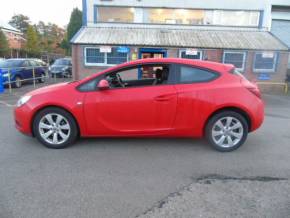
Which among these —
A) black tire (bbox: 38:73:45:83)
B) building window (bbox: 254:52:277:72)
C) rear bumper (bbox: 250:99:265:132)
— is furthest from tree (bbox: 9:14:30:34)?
rear bumper (bbox: 250:99:265:132)

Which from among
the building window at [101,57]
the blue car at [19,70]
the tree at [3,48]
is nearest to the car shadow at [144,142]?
the blue car at [19,70]

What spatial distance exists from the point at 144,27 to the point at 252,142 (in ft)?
45.8

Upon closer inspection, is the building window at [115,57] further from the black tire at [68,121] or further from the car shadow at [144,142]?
the black tire at [68,121]

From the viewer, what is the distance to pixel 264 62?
583 inches

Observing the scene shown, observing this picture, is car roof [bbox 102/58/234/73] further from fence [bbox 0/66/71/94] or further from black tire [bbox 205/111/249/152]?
fence [bbox 0/66/71/94]

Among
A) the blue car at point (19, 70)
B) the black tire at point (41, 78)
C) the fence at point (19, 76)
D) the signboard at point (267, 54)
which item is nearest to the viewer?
the fence at point (19, 76)

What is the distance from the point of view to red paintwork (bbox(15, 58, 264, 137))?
416 cm

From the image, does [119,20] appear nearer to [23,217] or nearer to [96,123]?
[96,123]

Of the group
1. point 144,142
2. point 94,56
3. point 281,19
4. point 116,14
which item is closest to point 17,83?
point 94,56

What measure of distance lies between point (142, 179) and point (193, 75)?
207 cm

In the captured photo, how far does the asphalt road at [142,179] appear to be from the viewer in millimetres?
2627

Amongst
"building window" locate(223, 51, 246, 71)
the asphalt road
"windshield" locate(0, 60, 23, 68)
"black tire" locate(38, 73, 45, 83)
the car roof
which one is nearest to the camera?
the asphalt road

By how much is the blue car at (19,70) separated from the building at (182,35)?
2264mm

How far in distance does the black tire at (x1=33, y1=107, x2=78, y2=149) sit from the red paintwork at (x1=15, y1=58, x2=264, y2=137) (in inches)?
3.3
